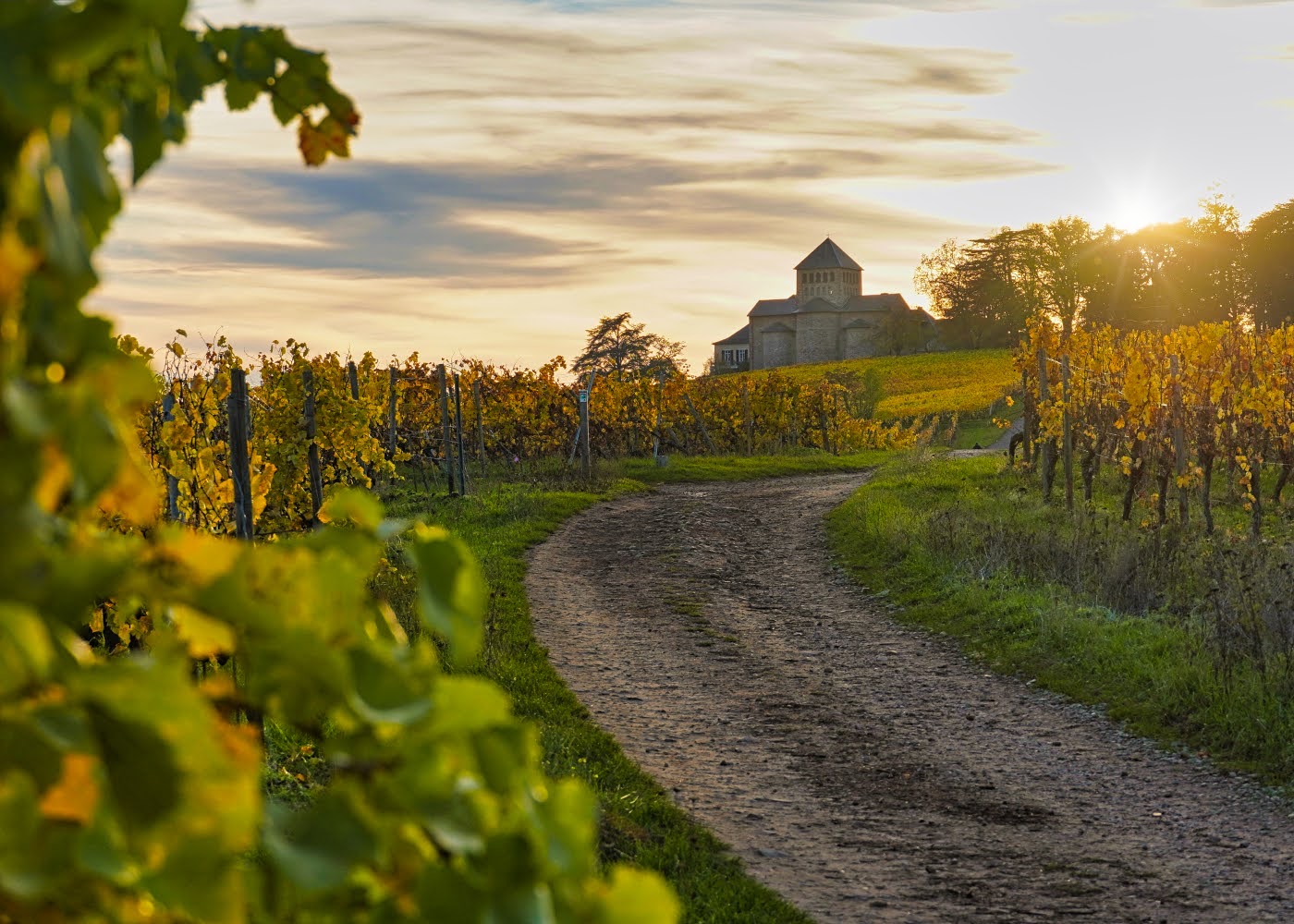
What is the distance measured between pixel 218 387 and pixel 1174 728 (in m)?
7.78

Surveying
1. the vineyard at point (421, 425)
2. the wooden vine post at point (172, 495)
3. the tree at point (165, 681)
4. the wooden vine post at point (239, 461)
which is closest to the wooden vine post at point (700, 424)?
the vineyard at point (421, 425)

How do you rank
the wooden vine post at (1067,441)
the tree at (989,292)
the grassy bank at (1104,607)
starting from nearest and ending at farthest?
1. the grassy bank at (1104,607)
2. the wooden vine post at (1067,441)
3. the tree at (989,292)

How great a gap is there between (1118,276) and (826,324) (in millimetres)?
28145

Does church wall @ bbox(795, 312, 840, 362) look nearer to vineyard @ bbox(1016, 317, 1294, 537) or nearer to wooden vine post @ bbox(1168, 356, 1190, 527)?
vineyard @ bbox(1016, 317, 1294, 537)

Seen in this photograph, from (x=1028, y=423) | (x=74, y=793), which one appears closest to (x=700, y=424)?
(x=1028, y=423)

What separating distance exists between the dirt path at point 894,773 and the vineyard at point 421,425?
9.63 feet

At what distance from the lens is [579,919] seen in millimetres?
943

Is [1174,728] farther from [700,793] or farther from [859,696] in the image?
[700,793]

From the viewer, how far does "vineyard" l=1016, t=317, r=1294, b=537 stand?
14289 millimetres

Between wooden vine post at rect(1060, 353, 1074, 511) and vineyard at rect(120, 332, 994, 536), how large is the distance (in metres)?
8.45

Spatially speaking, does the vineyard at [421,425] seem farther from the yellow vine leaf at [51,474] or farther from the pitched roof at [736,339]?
the pitched roof at [736,339]

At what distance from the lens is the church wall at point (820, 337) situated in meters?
89.7

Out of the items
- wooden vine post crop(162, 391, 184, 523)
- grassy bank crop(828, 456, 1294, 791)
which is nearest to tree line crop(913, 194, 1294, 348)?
grassy bank crop(828, 456, 1294, 791)

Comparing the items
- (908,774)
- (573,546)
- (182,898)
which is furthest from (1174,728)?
(573,546)
